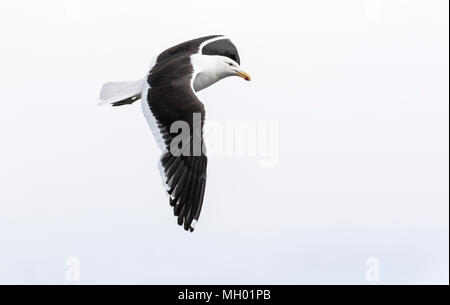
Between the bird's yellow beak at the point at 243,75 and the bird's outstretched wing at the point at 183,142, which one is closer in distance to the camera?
the bird's outstretched wing at the point at 183,142

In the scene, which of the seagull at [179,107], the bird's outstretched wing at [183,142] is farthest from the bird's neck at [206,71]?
the bird's outstretched wing at [183,142]

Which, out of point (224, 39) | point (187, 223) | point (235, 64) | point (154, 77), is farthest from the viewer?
point (224, 39)

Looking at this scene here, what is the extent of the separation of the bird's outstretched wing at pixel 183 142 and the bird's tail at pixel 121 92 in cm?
53

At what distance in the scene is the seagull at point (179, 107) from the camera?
9781 millimetres

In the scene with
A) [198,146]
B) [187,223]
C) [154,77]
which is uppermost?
[154,77]

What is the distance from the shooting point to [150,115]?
33.5ft

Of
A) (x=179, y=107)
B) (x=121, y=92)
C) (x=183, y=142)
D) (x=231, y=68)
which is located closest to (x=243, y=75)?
(x=231, y=68)

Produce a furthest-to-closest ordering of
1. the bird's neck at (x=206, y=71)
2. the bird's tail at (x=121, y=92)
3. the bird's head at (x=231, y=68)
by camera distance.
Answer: the bird's head at (x=231, y=68) < the bird's neck at (x=206, y=71) < the bird's tail at (x=121, y=92)

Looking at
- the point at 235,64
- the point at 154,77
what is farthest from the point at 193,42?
the point at 154,77

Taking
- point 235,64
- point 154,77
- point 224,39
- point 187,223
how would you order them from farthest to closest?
point 224,39 → point 235,64 → point 154,77 → point 187,223

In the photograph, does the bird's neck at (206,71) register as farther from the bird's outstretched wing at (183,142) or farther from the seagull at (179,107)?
the bird's outstretched wing at (183,142)

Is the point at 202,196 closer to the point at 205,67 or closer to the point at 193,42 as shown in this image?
the point at 205,67

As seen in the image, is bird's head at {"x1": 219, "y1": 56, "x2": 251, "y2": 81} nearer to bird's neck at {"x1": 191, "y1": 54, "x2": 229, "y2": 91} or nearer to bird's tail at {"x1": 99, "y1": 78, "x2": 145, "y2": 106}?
bird's neck at {"x1": 191, "y1": 54, "x2": 229, "y2": 91}

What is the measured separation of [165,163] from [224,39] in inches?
125
